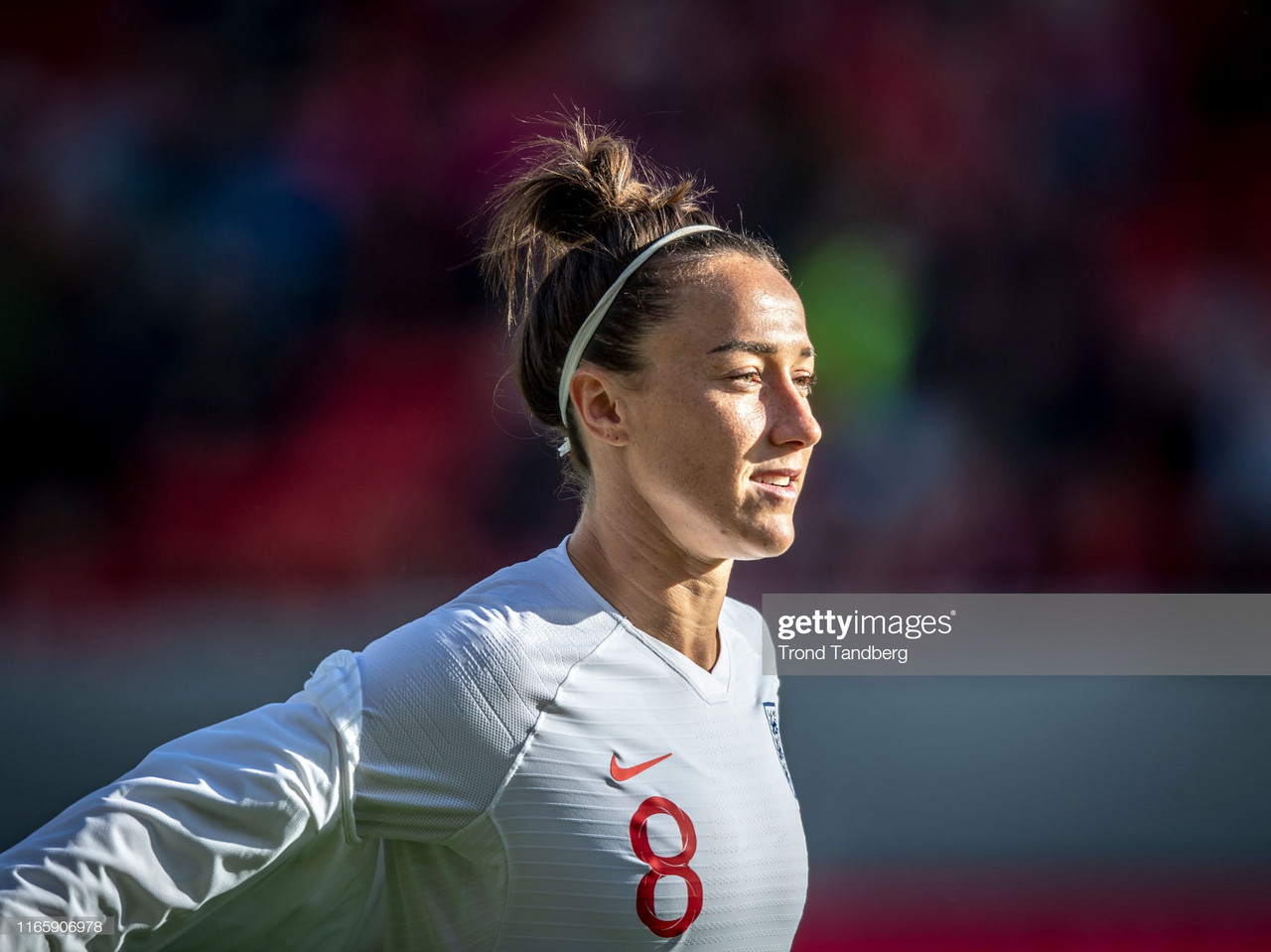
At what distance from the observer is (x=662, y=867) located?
999 millimetres

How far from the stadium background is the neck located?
4.16 ft

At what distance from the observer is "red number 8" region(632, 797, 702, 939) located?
38.8 inches

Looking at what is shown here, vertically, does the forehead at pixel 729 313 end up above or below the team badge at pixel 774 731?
above

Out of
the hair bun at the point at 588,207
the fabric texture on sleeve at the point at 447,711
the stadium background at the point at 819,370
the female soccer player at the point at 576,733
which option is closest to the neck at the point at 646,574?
the female soccer player at the point at 576,733

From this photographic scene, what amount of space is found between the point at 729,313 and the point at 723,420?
0.40 ft

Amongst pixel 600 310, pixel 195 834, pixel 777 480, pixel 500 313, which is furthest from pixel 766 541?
pixel 500 313

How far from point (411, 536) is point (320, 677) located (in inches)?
67.6

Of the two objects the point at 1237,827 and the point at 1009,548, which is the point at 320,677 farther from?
the point at 1237,827

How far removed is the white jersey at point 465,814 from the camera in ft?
2.70

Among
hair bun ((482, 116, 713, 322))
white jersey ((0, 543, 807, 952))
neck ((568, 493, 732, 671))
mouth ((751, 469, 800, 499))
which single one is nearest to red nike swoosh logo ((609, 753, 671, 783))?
white jersey ((0, 543, 807, 952))

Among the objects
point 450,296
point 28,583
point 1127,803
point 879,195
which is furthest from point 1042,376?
point 28,583

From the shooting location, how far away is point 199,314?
2623 mm

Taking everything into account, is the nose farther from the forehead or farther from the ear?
the ear

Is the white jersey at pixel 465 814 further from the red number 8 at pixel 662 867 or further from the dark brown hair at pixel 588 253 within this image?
the dark brown hair at pixel 588 253
